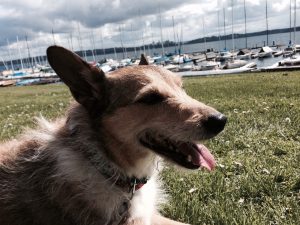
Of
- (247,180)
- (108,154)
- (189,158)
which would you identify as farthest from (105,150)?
(247,180)

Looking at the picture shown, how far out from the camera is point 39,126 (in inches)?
204

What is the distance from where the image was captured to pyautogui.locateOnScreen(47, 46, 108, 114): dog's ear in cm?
426

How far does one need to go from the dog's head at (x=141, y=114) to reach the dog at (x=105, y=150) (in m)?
0.01

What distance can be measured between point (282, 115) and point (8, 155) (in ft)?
21.2

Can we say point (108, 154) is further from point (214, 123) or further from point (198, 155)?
point (214, 123)

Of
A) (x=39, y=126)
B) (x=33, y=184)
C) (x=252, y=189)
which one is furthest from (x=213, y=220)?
(x=39, y=126)

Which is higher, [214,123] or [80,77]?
[80,77]

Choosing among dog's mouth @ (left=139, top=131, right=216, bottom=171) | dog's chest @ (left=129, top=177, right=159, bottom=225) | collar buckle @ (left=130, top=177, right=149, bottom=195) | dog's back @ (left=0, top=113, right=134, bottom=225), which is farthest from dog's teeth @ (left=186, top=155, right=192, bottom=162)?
dog's back @ (left=0, top=113, right=134, bottom=225)

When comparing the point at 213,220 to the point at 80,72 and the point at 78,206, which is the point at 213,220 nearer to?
the point at 78,206

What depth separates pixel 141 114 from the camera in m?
4.50

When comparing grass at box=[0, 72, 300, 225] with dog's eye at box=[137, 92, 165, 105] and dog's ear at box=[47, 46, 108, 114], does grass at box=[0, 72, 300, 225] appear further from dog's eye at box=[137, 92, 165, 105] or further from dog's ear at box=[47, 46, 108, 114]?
dog's ear at box=[47, 46, 108, 114]

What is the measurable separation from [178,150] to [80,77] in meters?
1.29

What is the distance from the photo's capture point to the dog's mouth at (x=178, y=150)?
4410 mm

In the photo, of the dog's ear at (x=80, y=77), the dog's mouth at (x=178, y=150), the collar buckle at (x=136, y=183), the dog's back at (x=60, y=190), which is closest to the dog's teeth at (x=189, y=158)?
the dog's mouth at (x=178, y=150)
